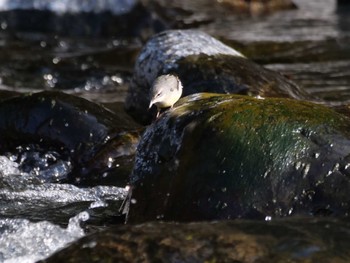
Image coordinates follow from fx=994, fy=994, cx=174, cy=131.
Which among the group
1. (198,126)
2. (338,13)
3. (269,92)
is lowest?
(338,13)

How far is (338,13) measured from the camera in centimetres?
1642

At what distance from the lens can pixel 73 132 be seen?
7.33 m

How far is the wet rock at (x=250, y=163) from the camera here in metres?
4.88

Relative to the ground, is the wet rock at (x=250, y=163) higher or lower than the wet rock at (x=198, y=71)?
higher

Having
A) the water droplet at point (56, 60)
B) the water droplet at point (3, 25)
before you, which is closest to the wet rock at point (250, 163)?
the water droplet at point (56, 60)

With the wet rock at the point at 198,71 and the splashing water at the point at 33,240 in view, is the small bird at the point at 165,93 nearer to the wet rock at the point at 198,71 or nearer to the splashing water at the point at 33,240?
the splashing water at the point at 33,240

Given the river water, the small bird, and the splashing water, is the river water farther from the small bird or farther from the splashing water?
the small bird

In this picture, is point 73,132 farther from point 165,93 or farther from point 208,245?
point 208,245

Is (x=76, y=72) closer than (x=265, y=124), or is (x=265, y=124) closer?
(x=265, y=124)

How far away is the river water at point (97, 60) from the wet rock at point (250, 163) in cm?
61

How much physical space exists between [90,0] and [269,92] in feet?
25.1

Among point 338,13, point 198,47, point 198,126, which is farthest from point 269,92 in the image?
point 338,13

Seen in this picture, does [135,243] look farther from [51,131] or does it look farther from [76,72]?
[76,72]

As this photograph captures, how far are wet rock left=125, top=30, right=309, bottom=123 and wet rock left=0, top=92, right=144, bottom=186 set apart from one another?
771mm
